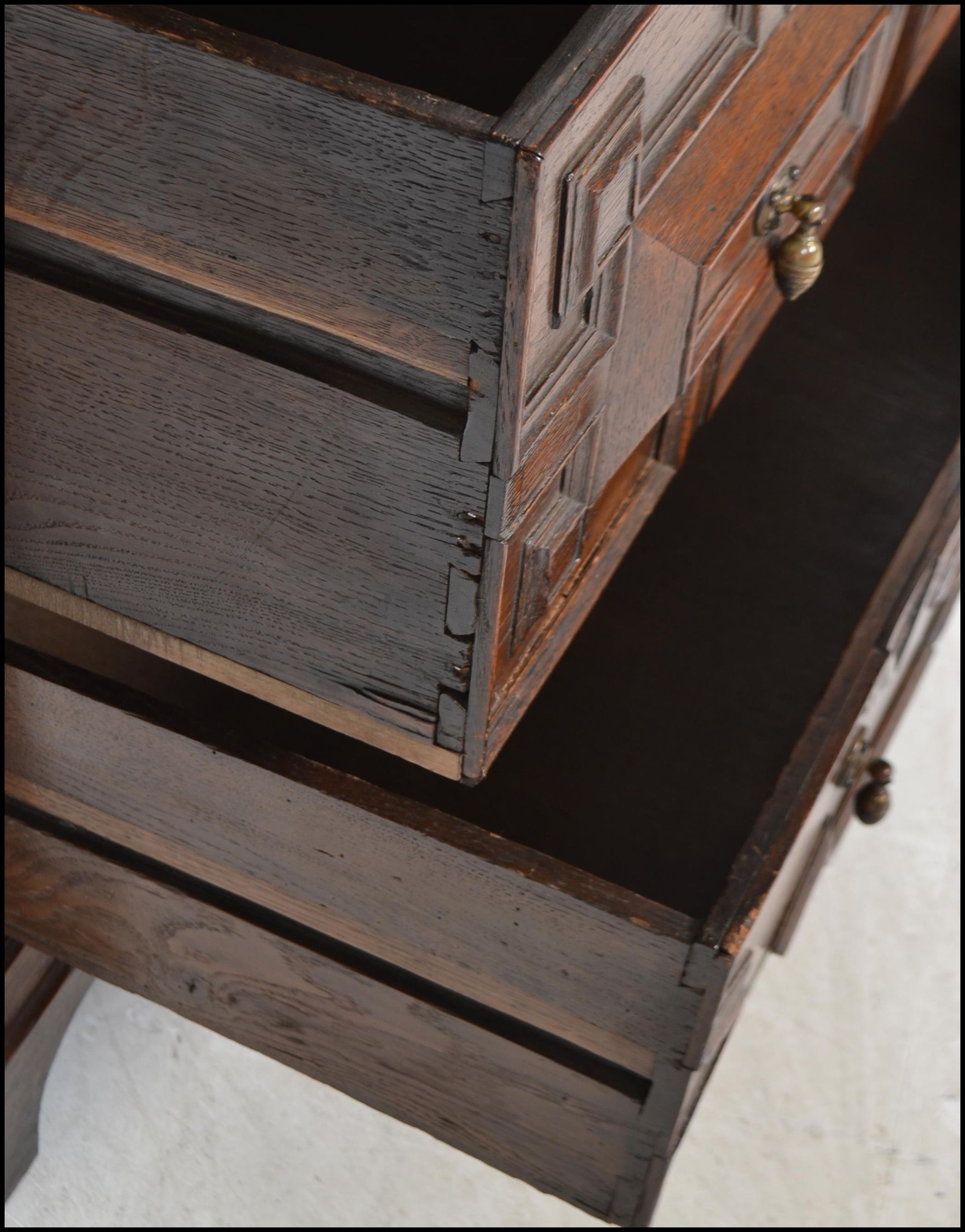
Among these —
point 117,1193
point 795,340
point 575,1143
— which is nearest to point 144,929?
point 575,1143

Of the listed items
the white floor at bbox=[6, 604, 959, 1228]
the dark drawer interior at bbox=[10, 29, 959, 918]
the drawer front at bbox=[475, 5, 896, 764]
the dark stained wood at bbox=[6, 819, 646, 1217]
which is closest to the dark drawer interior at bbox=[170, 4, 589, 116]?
the drawer front at bbox=[475, 5, 896, 764]

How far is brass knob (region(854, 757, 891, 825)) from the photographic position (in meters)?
1.06

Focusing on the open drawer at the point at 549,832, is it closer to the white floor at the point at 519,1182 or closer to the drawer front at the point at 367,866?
the drawer front at the point at 367,866

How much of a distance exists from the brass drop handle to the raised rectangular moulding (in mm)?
14

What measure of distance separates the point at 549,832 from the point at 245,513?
1.10 ft

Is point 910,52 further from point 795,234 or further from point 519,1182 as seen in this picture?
point 519,1182

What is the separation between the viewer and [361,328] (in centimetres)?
57

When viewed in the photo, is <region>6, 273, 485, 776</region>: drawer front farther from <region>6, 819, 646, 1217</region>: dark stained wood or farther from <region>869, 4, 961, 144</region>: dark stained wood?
<region>869, 4, 961, 144</region>: dark stained wood

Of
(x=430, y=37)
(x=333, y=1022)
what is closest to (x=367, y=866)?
(x=333, y=1022)

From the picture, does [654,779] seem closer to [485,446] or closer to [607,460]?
[607,460]

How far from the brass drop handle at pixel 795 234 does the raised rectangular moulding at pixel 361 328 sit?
14 mm

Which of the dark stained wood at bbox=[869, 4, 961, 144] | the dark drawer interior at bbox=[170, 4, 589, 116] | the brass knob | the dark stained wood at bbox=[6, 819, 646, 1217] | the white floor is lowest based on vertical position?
the white floor

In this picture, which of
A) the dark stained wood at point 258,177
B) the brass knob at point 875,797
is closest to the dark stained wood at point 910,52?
the brass knob at point 875,797

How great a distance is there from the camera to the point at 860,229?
1.33m
